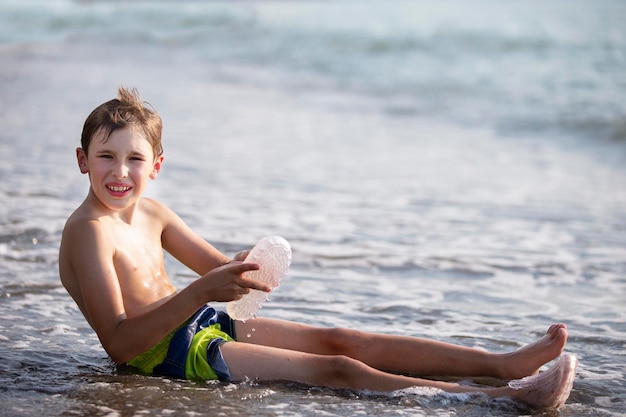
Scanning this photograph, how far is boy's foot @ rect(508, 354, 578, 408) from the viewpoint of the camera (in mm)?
3459

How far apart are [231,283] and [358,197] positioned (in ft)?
15.4

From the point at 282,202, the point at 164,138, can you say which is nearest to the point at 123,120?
the point at 282,202

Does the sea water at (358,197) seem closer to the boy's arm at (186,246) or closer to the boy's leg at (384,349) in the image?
the boy's leg at (384,349)

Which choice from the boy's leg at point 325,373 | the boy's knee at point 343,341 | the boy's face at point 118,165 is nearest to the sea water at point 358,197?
the boy's leg at point 325,373

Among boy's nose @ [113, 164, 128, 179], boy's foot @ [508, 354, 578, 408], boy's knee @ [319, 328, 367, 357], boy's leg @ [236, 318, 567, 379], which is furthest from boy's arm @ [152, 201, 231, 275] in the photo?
boy's foot @ [508, 354, 578, 408]

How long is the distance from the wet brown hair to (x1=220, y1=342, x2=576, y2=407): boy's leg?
901 mm

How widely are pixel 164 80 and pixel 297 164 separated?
7520mm

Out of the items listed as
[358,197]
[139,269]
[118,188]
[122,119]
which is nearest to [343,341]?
[139,269]

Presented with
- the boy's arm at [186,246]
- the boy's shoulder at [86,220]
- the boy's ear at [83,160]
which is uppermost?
the boy's ear at [83,160]

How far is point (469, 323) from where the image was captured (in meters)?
4.74

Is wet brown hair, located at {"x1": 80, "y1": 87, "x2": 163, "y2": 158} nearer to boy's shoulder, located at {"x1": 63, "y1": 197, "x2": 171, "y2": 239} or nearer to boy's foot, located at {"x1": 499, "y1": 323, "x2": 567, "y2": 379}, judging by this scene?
boy's shoulder, located at {"x1": 63, "y1": 197, "x2": 171, "y2": 239}

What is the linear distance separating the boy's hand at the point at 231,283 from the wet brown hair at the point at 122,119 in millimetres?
624

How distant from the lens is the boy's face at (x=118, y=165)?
3.65 m

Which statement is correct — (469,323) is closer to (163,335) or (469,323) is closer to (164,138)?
(163,335)
